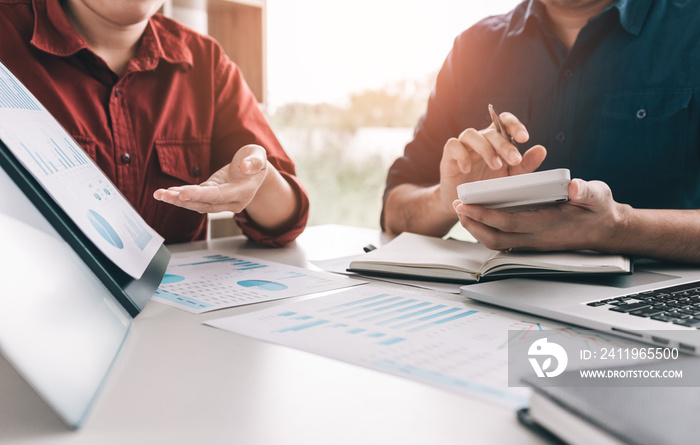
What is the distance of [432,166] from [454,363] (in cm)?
94

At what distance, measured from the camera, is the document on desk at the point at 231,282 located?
2.07 feet

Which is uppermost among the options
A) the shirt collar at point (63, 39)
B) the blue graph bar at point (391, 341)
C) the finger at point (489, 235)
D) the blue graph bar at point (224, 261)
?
the shirt collar at point (63, 39)

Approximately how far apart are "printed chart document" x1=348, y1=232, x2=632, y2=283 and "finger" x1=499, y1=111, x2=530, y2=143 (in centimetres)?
18

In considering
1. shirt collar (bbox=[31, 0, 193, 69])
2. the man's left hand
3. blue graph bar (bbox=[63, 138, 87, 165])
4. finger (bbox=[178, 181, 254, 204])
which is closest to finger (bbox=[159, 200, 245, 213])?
finger (bbox=[178, 181, 254, 204])

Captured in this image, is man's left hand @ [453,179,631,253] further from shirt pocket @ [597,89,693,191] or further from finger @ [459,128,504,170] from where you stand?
shirt pocket @ [597,89,693,191]

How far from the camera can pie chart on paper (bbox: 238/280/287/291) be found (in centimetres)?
69

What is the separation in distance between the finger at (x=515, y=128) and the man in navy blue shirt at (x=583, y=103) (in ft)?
0.27

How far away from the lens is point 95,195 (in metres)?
0.60

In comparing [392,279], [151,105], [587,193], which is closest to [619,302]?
[587,193]

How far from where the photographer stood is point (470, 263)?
30.1 inches

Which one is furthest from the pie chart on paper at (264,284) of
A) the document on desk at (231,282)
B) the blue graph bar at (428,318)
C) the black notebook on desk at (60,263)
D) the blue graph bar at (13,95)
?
the blue graph bar at (13,95)

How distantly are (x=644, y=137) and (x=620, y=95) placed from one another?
104 mm

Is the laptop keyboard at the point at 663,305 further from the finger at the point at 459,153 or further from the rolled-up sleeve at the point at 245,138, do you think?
the rolled-up sleeve at the point at 245,138

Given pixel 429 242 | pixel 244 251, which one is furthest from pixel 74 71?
pixel 429 242
